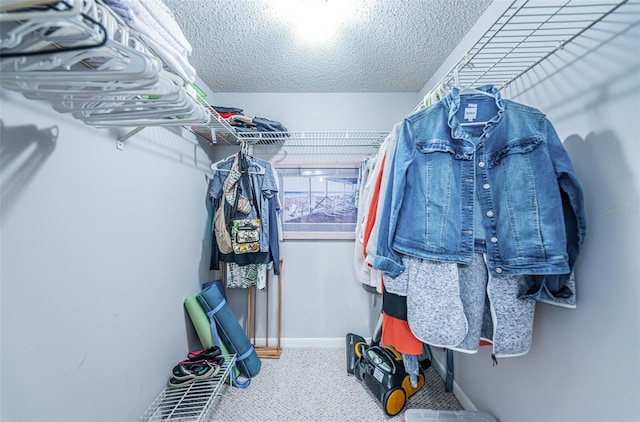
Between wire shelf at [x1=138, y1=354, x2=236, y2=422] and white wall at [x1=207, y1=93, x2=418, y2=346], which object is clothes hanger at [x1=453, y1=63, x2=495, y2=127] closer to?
white wall at [x1=207, y1=93, x2=418, y2=346]

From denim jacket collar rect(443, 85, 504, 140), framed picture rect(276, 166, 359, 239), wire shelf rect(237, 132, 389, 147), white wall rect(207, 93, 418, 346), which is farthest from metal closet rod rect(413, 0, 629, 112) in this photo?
framed picture rect(276, 166, 359, 239)

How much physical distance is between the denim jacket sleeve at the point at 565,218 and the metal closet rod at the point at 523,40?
0.32 metres

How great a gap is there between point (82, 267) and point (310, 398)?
4.92ft

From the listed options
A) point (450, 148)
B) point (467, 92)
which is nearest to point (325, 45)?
point (467, 92)

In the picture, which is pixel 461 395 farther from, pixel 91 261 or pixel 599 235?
pixel 91 261

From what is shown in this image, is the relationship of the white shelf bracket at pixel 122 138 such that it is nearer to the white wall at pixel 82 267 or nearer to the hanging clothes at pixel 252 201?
the white wall at pixel 82 267

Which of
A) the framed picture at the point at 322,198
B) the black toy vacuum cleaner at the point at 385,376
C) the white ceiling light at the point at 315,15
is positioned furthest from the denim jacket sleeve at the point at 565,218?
the framed picture at the point at 322,198

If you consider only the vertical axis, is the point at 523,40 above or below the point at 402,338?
above

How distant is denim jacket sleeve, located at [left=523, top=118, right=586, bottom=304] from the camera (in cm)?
75

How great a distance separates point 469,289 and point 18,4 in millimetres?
1451

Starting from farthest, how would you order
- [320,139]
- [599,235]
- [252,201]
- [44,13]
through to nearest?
1. [320,139]
2. [252,201]
3. [599,235]
4. [44,13]

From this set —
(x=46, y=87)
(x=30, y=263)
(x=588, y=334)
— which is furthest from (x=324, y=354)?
(x=46, y=87)

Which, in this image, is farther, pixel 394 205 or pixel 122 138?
pixel 122 138

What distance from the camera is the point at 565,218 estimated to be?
789 mm
